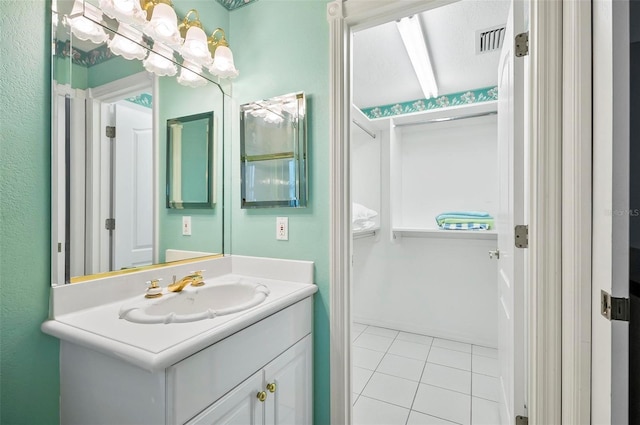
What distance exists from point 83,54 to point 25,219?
617 mm

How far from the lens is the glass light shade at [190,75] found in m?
1.45

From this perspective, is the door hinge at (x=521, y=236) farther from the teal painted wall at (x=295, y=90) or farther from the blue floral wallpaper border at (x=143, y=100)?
the blue floral wallpaper border at (x=143, y=100)

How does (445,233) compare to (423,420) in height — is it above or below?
above

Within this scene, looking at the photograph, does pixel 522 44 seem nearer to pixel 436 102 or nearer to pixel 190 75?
pixel 190 75

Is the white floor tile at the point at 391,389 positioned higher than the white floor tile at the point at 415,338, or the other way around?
the white floor tile at the point at 415,338

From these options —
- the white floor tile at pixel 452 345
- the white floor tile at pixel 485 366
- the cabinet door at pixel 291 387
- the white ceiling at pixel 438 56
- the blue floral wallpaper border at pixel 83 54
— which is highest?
the white ceiling at pixel 438 56

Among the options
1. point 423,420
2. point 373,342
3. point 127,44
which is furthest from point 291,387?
point 373,342

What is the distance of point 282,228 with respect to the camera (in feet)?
5.00

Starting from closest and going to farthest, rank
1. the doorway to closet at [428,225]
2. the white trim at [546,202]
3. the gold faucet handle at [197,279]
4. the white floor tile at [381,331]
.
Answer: the white trim at [546,202], the gold faucet handle at [197,279], the doorway to closet at [428,225], the white floor tile at [381,331]

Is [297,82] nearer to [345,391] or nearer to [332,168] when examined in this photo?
[332,168]

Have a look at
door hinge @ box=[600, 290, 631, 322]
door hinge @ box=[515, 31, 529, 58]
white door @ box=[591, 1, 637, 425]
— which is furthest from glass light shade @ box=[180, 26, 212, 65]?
door hinge @ box=[600, 290, 631, 322]

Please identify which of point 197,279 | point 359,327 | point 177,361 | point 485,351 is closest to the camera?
point 177,361

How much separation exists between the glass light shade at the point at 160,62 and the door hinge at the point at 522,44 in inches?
58.1

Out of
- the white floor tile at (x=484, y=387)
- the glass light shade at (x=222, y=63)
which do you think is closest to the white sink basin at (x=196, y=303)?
the glass light shade at (x=222, y=63)
